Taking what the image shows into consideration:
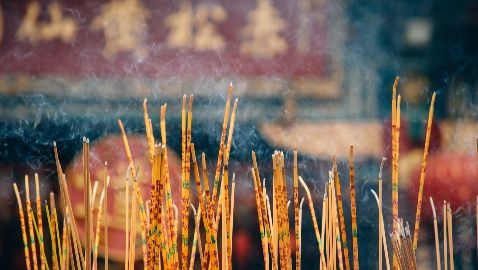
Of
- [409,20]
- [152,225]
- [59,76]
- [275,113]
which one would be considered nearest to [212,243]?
[152,225]

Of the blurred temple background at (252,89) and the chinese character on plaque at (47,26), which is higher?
the chinese character on plaque at (47,26)

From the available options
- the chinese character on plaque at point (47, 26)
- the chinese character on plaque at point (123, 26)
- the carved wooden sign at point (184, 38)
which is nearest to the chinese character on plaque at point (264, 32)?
the carved wooden sign at point (184, 38)

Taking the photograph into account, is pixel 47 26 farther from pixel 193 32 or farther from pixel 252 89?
pixel 252 89

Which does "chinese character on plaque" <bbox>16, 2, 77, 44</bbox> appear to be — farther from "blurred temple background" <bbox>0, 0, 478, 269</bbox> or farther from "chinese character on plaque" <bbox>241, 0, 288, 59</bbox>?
"chinese character on plaque" <bbox>241, 0, 288, 59</bbox>

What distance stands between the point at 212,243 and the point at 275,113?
3.00 ft

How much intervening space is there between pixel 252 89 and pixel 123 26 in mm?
427

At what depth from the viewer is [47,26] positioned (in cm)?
193

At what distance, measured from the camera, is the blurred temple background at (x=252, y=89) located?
1925mm

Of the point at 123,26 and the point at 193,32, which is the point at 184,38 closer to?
the point at 193,32

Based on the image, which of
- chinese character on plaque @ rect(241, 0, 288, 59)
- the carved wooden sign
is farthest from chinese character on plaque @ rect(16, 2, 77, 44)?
chinese character on plaque @ rect(241, 0, 288, 59)

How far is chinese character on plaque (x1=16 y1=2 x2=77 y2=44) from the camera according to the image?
1.92 metres

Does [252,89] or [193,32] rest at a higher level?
[193,32]

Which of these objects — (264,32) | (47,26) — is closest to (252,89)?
(264,32)

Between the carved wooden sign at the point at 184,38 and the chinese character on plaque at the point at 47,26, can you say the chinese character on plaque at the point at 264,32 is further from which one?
the chinese character on plaque at the point at 47,26
